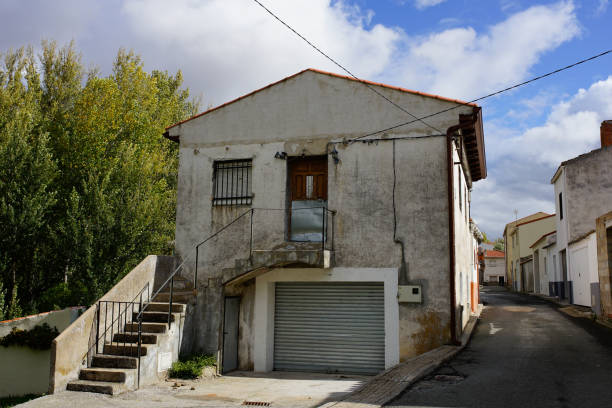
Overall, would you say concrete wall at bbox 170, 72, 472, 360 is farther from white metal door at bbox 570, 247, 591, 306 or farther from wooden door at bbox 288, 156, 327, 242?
white metal door at bbox 570, 247, 591, 306

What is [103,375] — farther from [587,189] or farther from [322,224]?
[587,189]

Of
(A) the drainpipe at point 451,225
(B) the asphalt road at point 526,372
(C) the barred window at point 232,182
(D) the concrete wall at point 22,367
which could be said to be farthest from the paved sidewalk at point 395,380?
(D) the concrete wall at point 22,367

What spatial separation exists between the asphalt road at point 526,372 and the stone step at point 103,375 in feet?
16.0

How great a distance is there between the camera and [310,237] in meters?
12.8

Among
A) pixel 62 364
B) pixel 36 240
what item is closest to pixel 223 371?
pixel 62 364

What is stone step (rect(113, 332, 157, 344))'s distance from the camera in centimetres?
1039

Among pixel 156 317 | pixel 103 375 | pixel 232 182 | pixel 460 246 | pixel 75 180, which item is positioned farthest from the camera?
pixel 75 180

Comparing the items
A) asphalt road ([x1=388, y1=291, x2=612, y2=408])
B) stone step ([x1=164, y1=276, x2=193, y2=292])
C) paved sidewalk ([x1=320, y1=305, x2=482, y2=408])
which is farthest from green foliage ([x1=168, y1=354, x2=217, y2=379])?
asphalt road ([x1=388, y1=291, x2=612, y2=408])

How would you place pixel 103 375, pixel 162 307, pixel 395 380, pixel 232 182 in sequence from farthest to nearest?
pixel 232 182 < pixel 162 307 < pixel 103 375 < pixel 395 380

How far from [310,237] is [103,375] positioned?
18.5 ft

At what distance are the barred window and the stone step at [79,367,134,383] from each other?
5301 millimetres

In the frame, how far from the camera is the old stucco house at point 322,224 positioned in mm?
11672

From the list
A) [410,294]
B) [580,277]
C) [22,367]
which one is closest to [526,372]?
[410,294]

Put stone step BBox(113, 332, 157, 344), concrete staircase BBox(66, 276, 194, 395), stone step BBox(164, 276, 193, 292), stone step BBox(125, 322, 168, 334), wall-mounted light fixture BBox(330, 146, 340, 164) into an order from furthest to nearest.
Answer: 1. stone step BBox(164, 276, 193, 292)
2. wall-mounted light fixture BBox(330, 146, 340, 164)
3. stone step BBox(125, 322, 168, 334)
4. stone step BBox(113, 332, 157, 344)
5. concrete staircase BBox(66, 276, 194, 395)
